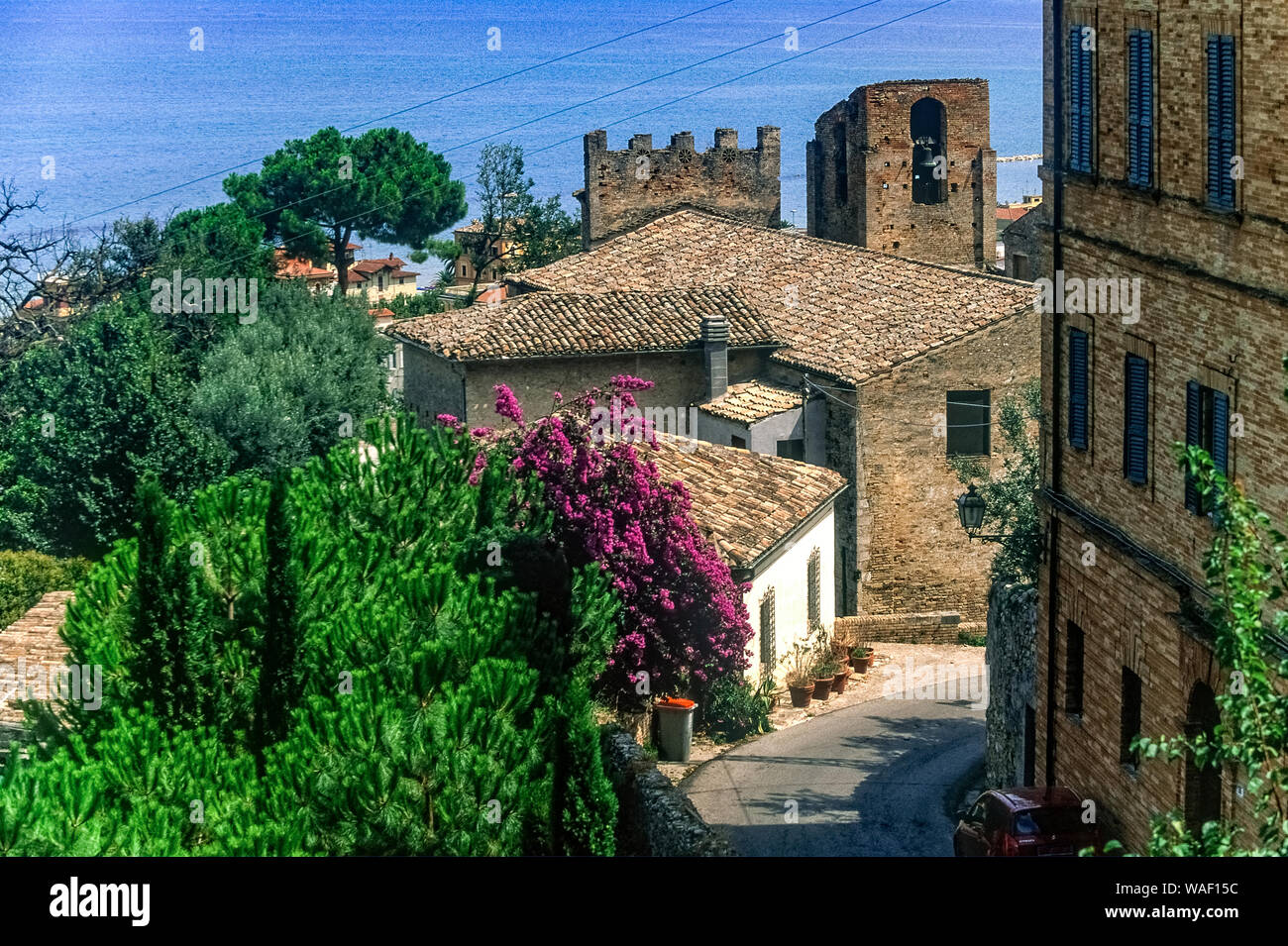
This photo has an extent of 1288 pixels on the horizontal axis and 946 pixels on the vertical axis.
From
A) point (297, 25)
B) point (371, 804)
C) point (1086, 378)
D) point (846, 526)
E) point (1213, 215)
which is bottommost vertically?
point (846, 526)

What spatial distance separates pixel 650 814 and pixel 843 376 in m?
17.5

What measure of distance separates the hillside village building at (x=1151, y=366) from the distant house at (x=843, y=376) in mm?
14215

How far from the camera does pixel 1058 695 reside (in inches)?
632

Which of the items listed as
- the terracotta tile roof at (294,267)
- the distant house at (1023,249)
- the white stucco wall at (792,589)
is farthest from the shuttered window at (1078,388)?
the terracotta tile roof at (294,267)

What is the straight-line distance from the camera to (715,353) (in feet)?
106

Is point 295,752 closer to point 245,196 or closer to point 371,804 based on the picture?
point 371,804

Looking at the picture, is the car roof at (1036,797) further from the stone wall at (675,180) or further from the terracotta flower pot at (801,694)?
the stone wall at (675,180)

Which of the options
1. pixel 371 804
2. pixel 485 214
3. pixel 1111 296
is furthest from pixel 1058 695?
pixel 485 214

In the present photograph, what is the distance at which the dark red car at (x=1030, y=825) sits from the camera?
14.1 m

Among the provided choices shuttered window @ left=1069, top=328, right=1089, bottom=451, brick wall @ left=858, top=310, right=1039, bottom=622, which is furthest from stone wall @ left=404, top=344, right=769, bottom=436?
shuttered window @ left=1069, top=328, right=1089, bottom=451

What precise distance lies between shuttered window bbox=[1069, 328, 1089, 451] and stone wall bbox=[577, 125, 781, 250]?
31036 millimetres

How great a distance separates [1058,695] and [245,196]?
1727 inches

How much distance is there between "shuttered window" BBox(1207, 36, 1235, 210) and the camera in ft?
39.9

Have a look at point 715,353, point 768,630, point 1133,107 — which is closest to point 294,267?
point 715,353
